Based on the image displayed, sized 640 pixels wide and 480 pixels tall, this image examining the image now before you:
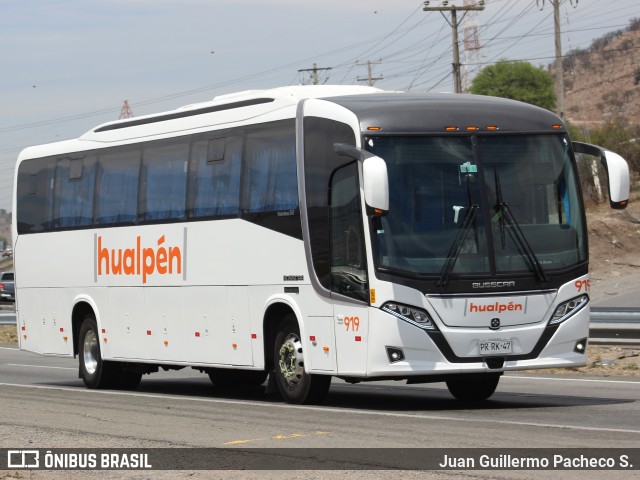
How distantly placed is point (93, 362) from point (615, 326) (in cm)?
834

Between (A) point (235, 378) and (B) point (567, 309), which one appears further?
(A) point (235, 378)

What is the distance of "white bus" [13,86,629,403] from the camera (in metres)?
14.5

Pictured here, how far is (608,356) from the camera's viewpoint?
2238 centimetres

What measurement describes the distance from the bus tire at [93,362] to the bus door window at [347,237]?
6794mm

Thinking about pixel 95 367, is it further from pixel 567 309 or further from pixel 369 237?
pixel 567 309

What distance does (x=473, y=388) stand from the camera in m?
16.4

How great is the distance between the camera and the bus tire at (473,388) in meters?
16.2

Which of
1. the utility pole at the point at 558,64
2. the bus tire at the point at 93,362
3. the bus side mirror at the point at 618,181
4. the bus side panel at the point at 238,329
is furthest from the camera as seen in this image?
the utility pole at the point at 558,64

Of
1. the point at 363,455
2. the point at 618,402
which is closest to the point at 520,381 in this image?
the point at 618,402

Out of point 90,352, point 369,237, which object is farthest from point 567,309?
point 90,352

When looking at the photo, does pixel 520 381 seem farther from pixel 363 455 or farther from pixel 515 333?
pixel 363 455

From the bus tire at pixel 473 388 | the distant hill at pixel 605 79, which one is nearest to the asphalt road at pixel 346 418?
the bus tire at pixel 473 388

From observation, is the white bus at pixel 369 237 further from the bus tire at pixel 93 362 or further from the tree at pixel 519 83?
the tree at pixel 519 83

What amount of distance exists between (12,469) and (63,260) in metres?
10.8
